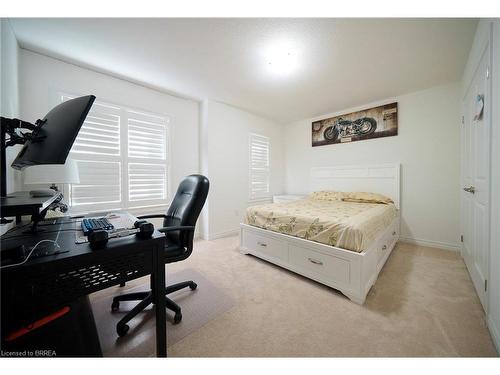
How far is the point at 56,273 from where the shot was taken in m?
0.75

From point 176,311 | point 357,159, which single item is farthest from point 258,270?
point 357,159

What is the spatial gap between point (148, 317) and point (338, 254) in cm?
170

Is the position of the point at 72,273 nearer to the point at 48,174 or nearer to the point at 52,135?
the point at 52,135

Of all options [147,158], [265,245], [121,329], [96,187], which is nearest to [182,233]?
[121,329]

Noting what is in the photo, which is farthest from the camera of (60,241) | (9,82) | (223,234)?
(223,234)

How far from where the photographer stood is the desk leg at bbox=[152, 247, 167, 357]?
1.00 m

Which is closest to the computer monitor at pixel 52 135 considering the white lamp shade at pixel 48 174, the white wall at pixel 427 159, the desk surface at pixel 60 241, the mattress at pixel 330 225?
the desk surface at pixel 60 241

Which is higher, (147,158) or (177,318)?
(147,158)

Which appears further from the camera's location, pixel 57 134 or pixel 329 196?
pixel 329 196

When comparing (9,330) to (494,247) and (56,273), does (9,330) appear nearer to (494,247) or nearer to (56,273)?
(56,273)

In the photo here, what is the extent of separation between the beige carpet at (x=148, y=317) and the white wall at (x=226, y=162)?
164 centimetres

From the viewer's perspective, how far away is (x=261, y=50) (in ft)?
6.66

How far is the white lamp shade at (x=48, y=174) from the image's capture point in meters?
1.76
